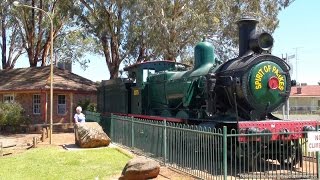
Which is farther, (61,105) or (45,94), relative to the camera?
(61,105)

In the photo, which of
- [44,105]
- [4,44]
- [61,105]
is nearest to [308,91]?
[4,44]

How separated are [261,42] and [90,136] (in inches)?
295

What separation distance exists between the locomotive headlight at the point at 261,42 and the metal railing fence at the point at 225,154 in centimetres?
244

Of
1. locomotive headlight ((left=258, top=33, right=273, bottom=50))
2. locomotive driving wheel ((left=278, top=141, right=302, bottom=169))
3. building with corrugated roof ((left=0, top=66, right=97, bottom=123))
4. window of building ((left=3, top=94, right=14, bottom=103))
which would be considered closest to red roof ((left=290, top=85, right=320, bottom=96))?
building with corrugated roof ((left=0, top=66, right=97, bottom=123))

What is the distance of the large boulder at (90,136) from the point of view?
52.7ft

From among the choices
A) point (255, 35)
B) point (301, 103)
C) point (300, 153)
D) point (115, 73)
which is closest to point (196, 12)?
point (115, 73)

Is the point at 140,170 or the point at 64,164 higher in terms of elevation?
the point at 140,170

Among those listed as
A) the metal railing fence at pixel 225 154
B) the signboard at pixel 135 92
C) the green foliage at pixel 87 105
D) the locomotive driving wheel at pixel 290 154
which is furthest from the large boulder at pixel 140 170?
the green foliage at pixel 87 105

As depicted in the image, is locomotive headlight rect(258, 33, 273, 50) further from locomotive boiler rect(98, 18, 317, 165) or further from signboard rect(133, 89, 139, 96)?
signboard rect(133, 89, 139, 96)

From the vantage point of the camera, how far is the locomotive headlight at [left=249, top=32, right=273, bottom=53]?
1161 centimetres

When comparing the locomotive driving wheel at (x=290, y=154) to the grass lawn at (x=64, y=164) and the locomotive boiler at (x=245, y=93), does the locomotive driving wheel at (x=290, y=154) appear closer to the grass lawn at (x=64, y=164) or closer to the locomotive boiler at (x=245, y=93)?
the locomotive boiler at (x=245, y=93)

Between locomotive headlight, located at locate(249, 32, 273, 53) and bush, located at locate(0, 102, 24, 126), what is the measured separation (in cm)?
1925

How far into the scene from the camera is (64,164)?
13.6 meters

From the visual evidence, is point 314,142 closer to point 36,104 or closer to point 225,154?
point 225,154
